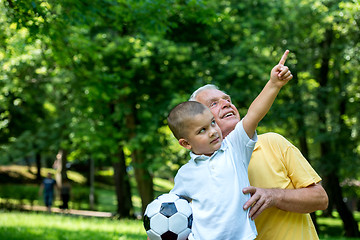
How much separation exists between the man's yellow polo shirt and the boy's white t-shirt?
0.24 meters

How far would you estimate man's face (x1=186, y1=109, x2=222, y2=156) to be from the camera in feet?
8.02

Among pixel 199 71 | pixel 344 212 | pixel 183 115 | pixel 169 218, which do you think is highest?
pixel 199 71

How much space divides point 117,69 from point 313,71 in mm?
8395

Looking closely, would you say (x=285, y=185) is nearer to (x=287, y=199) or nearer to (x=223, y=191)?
(x=287, y=199)

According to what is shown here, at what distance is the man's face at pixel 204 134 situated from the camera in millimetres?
2443

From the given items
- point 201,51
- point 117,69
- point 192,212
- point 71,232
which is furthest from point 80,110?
point 192,212

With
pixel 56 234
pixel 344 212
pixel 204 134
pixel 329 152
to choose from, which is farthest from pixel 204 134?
pixel 344 212

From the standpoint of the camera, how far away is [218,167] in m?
2.34

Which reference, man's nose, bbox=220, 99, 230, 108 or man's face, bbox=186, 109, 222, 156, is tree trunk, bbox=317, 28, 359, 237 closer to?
man's nose, bbox=220, 99, 230, 108

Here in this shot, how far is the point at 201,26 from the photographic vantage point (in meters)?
13.5

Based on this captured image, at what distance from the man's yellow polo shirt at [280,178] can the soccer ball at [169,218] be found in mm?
451

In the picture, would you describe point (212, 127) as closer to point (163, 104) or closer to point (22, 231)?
point (22, 231)

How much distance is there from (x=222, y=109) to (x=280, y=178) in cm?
62

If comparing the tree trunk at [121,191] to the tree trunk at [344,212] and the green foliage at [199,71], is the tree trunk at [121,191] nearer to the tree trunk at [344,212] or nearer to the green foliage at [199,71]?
the green foliage at [199,71]
